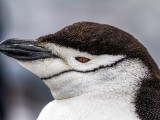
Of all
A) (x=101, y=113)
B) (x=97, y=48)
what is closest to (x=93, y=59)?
(x=97, y=48)

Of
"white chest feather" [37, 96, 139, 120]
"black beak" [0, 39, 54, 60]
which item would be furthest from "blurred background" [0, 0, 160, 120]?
"white chest feather" [37, 96, 139, 120]

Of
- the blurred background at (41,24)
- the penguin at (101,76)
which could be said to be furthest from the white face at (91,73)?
the blurred background at (41,24)

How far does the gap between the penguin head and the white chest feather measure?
22mm

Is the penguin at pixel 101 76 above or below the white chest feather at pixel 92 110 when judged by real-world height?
above

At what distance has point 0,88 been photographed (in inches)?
282

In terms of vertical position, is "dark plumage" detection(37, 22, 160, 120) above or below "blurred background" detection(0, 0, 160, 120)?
above

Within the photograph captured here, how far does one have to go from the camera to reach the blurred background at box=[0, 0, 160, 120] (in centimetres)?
709

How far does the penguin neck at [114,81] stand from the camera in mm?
1716

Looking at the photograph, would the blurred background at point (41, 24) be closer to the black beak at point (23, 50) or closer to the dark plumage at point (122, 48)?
the black beak at point (23, 50)

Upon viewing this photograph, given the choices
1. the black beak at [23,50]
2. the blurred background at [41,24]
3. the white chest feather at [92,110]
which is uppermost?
the black beak at [23,50]

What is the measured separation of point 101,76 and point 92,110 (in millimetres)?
91

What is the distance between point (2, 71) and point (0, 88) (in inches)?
11.1

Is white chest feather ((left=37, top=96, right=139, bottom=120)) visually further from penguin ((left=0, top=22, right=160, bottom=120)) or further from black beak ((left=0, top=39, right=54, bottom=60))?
black beak ((left=0, top=39, right=54, bottom=60))

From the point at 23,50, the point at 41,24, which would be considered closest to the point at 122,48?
the point at 23,50
